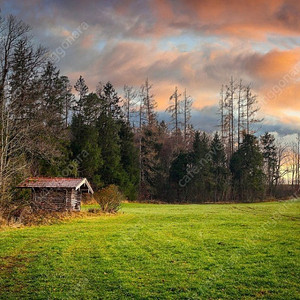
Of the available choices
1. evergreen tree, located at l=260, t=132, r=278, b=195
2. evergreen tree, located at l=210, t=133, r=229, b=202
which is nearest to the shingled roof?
evergreen tree, located at l=210, t=133, r=229, b=202

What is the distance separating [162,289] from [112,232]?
8.93m

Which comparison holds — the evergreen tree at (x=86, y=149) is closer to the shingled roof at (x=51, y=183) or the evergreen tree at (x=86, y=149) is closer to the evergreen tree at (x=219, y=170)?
the shingled roof at (x=51, y=183)

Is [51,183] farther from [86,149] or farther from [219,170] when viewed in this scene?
[219,170]

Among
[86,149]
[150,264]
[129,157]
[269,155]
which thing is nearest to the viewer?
[150,264]

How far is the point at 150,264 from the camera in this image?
34.4 ft

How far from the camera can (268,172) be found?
62594mm

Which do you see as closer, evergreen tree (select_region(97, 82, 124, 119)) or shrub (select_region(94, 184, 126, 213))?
shrub (select_region(94, 184, 126, 213))

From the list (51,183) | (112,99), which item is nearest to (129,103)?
(112,99)

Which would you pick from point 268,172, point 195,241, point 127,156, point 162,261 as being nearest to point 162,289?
point 162,261

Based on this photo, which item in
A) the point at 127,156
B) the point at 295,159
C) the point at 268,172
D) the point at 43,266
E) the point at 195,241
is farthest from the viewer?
the point at 295,159

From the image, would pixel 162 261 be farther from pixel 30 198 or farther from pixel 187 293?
pixel 30 198

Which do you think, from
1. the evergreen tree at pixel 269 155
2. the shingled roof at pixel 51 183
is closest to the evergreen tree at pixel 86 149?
the shingled roof at pixel 51 183

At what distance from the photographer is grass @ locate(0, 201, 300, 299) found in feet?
26.6

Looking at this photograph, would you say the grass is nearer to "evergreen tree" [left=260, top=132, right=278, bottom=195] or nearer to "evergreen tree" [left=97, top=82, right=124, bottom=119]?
"evergreen tree" [left=97, top=82, right=124, bottom=119]
